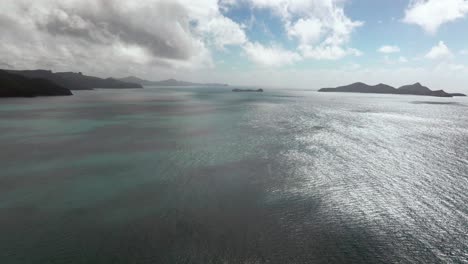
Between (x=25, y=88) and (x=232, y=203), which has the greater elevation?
(x=25, y=88)

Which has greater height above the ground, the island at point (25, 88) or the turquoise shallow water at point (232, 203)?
the island at point (25, 88)

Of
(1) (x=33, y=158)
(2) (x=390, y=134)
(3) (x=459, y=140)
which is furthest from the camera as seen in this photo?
(2) (x=390, y=134)

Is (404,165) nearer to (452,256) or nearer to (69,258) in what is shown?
(452,256)

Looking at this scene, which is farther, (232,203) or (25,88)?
(25,88)

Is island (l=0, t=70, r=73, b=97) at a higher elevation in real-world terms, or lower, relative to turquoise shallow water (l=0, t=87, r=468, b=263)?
higher

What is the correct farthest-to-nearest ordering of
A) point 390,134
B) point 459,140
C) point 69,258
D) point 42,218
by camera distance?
point 390,134 → point 459,140 → point 42,218 → point 69,258

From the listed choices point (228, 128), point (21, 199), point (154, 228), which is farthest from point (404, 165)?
point (21, 199)

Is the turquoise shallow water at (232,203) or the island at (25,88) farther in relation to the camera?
the island at (25,88)

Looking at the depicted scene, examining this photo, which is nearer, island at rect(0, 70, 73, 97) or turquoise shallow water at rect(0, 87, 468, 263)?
turquoise shallow water at rect(0, 87, 468, 263)
